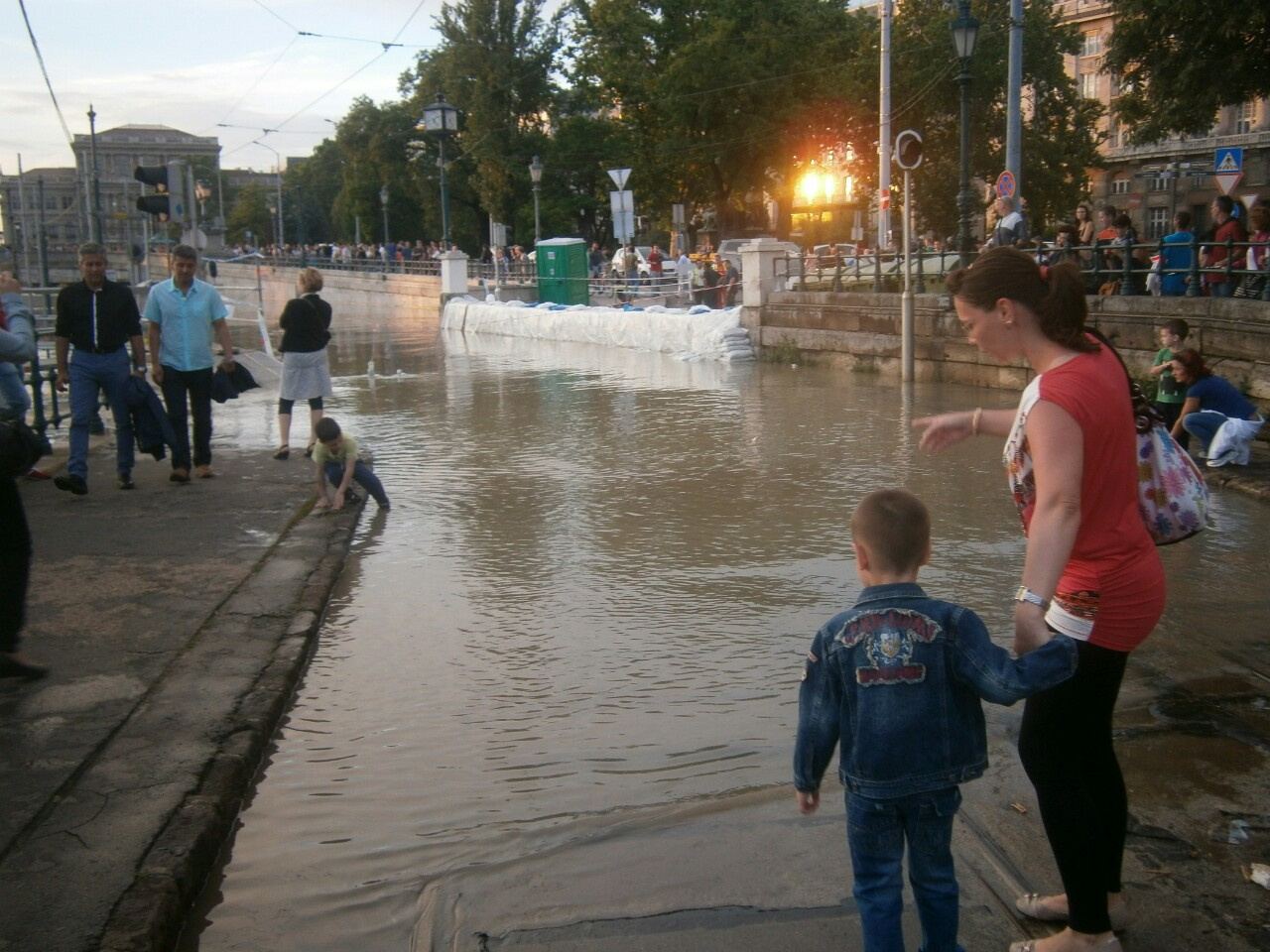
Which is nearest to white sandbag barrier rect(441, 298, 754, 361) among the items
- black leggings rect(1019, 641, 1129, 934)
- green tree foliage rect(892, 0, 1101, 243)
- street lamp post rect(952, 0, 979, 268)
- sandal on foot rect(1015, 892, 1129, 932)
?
street lamp post rect(952, 0, 979, 268)

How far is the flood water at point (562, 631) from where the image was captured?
367 cm

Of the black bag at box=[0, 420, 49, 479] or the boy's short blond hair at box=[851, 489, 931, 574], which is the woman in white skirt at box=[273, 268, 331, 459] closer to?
the black bag at box=[0, 420, 49, 479]

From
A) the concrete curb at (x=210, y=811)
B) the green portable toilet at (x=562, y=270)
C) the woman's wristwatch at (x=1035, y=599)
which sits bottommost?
the concrete curb at (x=210, y=811)

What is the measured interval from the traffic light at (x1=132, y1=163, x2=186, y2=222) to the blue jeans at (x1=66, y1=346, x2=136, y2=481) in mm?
5991

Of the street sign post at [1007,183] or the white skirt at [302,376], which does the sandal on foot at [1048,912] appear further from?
the street sign post at [1007,183]

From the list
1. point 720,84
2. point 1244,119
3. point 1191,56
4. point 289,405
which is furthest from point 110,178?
point 289,405

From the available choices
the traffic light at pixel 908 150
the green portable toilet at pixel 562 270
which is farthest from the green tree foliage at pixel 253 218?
the traffic light at pixel 908 150

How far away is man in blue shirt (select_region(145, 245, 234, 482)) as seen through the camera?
29.5ft

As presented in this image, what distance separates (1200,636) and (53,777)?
448 centimetres

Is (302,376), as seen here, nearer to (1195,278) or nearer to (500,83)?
(1195,278)

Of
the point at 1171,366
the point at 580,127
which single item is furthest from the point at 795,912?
the point at 580,127

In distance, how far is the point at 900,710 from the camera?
2.62 m

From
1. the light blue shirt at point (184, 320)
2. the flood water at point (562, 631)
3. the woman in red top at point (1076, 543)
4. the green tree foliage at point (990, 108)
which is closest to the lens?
the woman in red top at point (1076, 543)

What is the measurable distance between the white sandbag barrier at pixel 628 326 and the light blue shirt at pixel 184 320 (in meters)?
12.3
